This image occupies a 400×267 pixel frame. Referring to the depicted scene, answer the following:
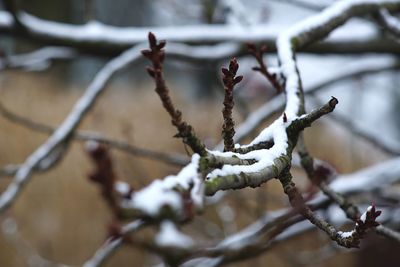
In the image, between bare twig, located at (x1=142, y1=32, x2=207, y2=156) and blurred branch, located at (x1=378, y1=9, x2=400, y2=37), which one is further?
blurred branch, located at (x1=378, y1=9, x2=400, y2=37)

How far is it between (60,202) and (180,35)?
6.30 m

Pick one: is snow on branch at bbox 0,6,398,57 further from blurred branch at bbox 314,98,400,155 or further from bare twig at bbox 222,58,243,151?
bare twig at bbox 222,58,243,151

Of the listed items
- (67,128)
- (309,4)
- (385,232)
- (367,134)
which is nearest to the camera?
(385,232)

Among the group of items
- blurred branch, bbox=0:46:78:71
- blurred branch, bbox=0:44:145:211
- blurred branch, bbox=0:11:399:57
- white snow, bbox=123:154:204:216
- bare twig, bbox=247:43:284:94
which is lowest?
white snow, bbox=123:154:204:216

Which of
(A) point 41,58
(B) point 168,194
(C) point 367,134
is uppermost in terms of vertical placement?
(A) point 41,58

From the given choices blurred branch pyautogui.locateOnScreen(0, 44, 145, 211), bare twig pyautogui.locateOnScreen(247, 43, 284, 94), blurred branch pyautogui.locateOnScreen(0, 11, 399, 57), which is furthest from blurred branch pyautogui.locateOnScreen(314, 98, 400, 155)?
bare twig pyautogui.locateOnScreen(247, 43, 284, 94)

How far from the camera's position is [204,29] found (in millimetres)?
2791

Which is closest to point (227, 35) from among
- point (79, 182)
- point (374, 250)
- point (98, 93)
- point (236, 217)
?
point (98, 93)

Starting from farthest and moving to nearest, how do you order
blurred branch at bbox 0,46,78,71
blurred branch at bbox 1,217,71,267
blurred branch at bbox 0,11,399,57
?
blurred branch at bbox 1,217,71,267 → blurred branch at bbox 0,46,78,71 → blurred branch at bbox 0,11,399,57

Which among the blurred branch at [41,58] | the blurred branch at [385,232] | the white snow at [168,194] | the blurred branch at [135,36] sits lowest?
the white snow at [168,194]

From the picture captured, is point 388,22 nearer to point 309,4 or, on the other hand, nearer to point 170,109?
point 170,109

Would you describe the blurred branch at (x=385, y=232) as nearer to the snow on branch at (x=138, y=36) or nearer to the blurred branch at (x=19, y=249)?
the snow on branch at (x=138, y=36)

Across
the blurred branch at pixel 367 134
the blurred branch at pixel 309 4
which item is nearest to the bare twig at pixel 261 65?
the blurred branch at pixel 309 4

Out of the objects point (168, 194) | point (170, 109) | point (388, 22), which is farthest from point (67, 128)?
point (168, 194)
